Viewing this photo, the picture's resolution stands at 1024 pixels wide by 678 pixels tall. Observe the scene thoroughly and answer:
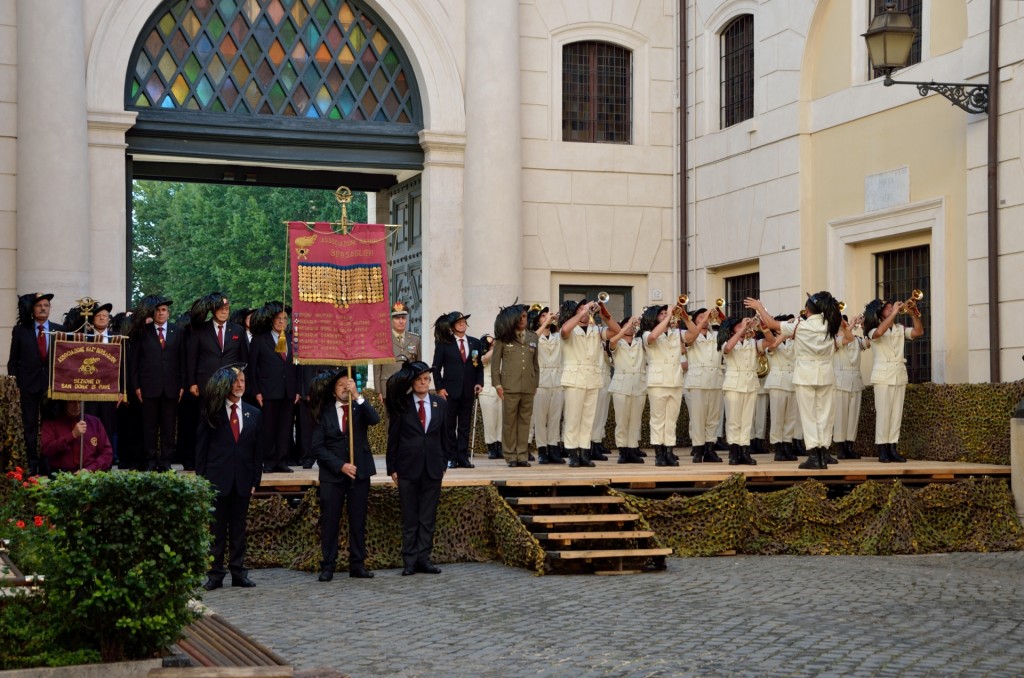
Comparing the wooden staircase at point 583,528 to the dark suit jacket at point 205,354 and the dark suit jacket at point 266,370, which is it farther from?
the dark suit jacket at point 205,354

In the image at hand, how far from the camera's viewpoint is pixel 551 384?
56.9 ft

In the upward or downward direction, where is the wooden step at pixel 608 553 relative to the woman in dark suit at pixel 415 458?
downward

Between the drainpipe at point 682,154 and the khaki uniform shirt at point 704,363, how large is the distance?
233 inches

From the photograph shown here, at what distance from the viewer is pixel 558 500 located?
13852 millimetres

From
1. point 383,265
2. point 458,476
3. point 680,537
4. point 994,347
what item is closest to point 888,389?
point 994,347

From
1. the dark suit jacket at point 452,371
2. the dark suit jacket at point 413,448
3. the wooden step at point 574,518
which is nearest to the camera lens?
the dark suit jacket at point 413,448

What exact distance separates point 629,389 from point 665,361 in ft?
2.40

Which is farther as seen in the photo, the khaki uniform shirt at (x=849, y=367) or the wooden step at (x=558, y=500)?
the khaki uniform shirt at (x=849, y=367)

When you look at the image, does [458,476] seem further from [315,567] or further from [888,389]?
[888,389]

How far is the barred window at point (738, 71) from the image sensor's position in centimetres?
2175

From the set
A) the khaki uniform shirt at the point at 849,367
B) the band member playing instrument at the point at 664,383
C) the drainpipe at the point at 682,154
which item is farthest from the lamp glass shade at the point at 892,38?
the drainpipe at the point at 682,154

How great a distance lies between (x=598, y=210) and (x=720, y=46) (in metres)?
3.19

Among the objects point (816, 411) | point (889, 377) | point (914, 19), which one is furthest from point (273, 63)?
point (889, 377)

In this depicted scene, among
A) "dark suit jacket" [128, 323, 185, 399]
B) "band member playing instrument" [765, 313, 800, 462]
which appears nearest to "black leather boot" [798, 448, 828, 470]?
"band member playing instrument" [765, 313, 800, 462]
